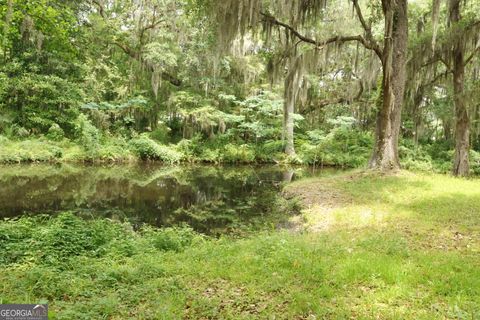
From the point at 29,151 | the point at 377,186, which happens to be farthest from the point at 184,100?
the point at 377,186

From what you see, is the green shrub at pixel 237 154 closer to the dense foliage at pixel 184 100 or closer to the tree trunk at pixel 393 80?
the dense foliage at pixel 184 100

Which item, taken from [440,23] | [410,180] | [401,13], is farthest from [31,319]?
[440,23]

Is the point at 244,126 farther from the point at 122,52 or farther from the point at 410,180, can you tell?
the point at 410,180

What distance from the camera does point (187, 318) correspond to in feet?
10.7

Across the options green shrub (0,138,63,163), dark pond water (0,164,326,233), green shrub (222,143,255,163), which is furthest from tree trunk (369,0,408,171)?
green shrub (0,138,63,163)

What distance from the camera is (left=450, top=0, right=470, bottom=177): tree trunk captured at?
1224cm

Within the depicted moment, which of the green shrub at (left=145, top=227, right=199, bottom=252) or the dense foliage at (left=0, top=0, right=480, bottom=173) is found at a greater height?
the dense foliage at (left=0, top=0, right=480, bottom=173)

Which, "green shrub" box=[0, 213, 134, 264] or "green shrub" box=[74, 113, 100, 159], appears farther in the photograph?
"green shrub" box=[74, 113, 100, 159]

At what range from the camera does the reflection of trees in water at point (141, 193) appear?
8805mm

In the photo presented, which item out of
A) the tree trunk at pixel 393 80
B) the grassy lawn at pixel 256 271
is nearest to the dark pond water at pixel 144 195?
the grassy lawn at pixel 256 271

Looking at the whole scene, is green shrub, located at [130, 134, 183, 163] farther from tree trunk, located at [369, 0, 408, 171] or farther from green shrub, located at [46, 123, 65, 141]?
tree trunk, located at [369, 0, 408, 171]

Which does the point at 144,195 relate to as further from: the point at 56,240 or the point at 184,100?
the point at 184,100

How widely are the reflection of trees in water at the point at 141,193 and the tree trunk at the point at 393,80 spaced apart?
145 inches

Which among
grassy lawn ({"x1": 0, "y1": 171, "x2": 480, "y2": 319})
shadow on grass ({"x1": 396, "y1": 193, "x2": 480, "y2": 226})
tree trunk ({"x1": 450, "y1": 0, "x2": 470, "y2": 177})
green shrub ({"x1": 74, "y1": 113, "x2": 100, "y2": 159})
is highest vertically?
tree trunk ({"x1": 450, "y1": 0, "x2": 470, "y2": 177})
